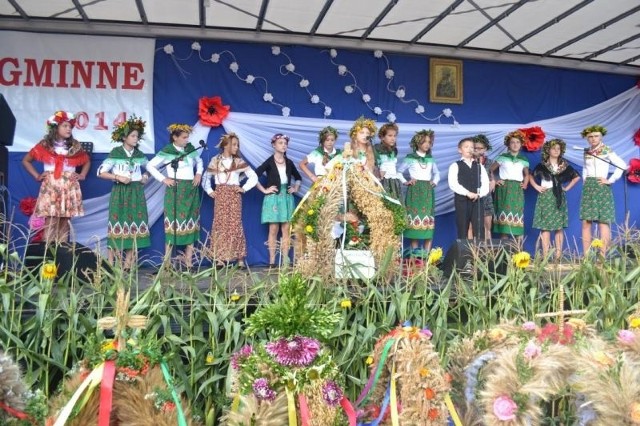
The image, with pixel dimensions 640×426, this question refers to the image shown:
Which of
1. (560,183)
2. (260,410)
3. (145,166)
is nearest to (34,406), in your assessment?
(260,410)

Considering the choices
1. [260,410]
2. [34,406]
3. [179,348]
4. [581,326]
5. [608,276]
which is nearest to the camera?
[34,406]

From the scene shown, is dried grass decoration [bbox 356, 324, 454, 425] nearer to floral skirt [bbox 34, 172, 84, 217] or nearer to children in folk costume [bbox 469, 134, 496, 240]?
floral skirt [bbox 34, 172, 84, 217]

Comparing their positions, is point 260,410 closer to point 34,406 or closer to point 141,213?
point 34,406

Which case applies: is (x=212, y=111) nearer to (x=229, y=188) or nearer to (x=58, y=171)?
(x=229, y=188)

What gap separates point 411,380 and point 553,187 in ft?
20.3

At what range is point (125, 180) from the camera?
19.7ft

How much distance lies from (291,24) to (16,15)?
9.15 ft

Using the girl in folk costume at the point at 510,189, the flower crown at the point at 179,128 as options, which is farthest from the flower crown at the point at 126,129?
the girl in folk costume at the point at 510,189

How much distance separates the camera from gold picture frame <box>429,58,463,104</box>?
24.9 feet

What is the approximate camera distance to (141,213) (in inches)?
244

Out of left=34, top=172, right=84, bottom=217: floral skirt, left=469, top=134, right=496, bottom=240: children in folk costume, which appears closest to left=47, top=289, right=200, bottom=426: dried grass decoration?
left=34, top=172, right=84, bottom=217: floral skirt

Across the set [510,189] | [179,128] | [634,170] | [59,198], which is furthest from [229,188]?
[634,170]

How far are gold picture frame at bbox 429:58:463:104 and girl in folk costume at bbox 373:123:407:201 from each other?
1.12m

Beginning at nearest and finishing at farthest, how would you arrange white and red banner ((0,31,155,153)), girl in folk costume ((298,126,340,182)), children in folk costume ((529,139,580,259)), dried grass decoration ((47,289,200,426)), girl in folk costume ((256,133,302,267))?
dried grass decoration ((47,289,200,426)), white and red banner ((0,31,155,153)), girl in folk costume ((256,133,302,267)), girl in folk costume ((298,126,340,182)), children in folk costume ((529,139,580,259))
